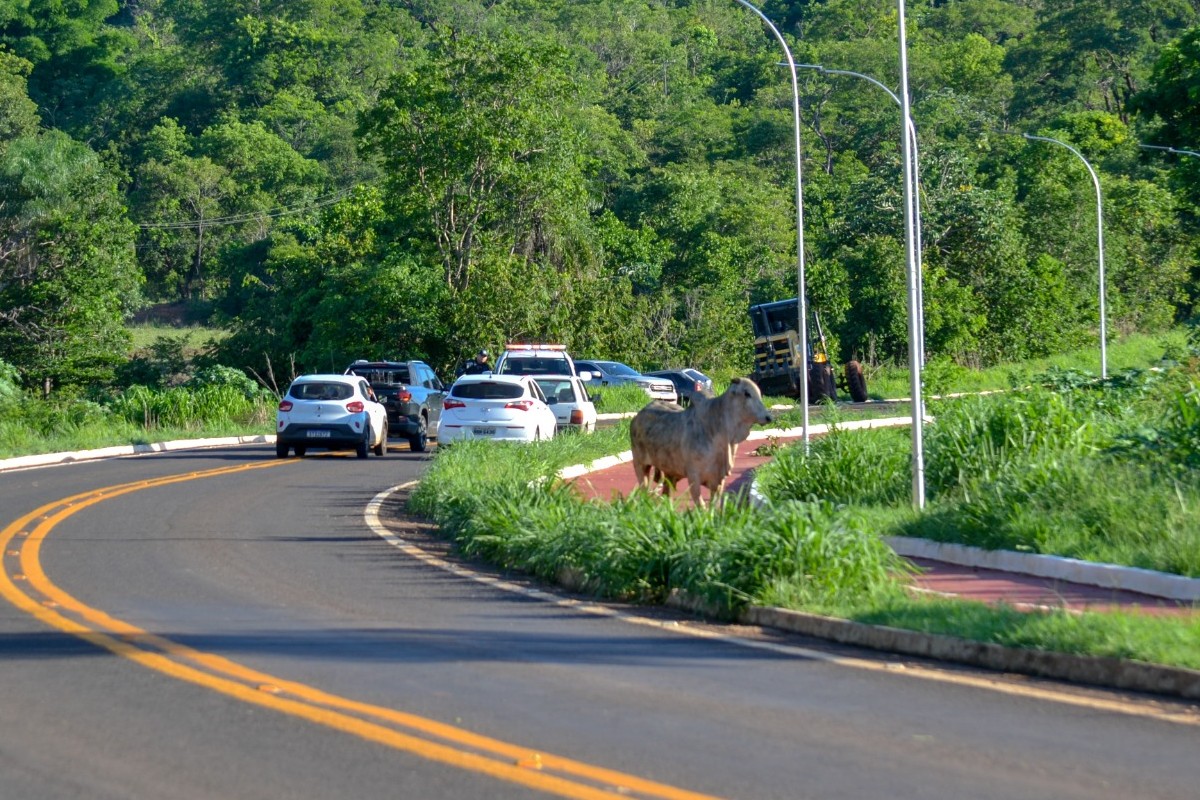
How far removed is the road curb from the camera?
8.80 meters

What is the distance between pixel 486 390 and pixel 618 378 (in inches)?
746

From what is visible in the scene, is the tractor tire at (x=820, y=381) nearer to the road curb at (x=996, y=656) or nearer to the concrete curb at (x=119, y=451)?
the concrete curb at (x=119, y=451)

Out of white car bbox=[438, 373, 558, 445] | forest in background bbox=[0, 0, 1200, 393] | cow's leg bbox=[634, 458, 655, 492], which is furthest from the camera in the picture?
forest in background bbox=[0, 0, 1200, 393]

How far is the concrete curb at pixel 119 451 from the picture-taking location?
29.1 meters

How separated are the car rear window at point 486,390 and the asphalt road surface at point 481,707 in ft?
46.0

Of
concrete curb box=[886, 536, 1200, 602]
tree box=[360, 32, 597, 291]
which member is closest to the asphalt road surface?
concrete curb box=[886, 536, 1200, 602]

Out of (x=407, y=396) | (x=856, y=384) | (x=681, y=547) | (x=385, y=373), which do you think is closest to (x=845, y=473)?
(x=681, y=547)

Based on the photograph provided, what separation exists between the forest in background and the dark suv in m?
12.4

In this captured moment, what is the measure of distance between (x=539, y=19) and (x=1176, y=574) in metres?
101

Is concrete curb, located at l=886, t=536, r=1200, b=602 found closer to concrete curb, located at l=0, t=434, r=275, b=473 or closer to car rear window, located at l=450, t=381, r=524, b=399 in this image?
car rear window, located at l=450, t=381, r=524, b=399

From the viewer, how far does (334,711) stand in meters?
8.34

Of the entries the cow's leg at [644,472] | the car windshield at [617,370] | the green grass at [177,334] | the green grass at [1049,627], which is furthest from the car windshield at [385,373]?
the green grass at [177,334]

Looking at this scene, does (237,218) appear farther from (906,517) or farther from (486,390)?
(906,517)

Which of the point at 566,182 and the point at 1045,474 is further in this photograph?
the point at 566,182
